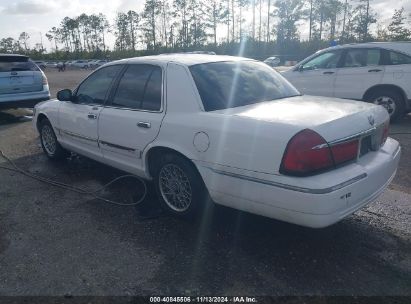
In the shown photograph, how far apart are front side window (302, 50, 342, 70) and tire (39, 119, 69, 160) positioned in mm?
5774

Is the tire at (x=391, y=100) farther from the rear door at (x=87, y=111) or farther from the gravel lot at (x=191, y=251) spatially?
the rear door at (x=87, y=111)

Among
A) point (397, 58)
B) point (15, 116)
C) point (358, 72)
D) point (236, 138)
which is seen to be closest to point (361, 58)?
point (358, 72)

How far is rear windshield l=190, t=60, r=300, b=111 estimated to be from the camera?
366 centimetres

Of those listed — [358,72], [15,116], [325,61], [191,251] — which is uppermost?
[325,61]

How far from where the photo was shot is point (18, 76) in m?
9.49

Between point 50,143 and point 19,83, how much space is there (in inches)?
165

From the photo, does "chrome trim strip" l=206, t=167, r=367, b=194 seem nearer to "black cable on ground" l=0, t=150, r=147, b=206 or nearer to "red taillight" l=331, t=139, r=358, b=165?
"red taillight" l=331, t=139, r=358, b=165

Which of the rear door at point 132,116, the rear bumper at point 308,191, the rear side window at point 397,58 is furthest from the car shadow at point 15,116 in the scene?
the rear side window at point 397,58

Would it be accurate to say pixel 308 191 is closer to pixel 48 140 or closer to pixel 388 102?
pixel 48 140

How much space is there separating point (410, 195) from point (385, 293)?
2.14 m

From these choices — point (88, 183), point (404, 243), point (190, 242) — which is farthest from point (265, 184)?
point (88, 183)

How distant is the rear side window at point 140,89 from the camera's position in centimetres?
406

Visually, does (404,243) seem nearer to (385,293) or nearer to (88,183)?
(385,293)

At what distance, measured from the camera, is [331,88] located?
865cm
